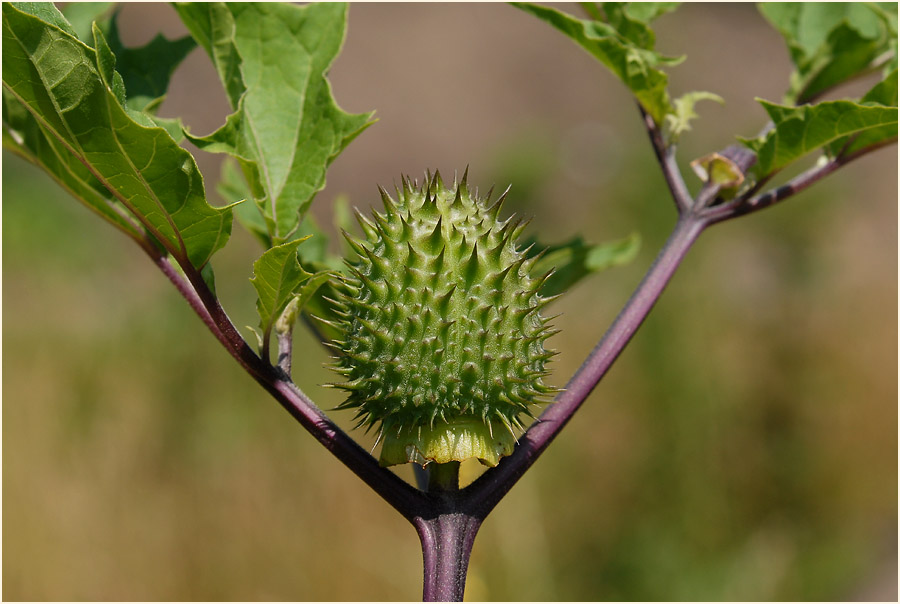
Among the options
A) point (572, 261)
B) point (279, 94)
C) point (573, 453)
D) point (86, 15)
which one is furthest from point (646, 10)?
point (573, 453)

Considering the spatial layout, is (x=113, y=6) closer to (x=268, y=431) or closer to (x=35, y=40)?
(x=35, y=40)

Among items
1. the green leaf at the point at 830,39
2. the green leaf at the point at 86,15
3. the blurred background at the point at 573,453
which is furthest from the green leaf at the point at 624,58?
the blurred background at the point at 573,453

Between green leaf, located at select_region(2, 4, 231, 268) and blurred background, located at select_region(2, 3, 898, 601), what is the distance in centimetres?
326

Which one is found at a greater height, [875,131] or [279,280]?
[875,131]

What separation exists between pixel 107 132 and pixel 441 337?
1.69ft

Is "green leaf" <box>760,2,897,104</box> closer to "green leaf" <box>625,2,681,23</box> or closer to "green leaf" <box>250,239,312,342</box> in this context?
"green leaf" <box>625,2,681,23</box>

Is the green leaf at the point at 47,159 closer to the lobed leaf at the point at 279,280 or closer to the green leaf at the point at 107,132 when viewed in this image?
the green leaf at the point at 107,132

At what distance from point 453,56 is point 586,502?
9493 millimetres

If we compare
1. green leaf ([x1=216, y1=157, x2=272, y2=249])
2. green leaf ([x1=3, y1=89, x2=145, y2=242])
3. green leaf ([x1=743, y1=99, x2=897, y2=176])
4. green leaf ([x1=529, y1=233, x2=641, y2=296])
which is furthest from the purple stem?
green leaf ([x1=216, y1=157, x2=272, y2=249])

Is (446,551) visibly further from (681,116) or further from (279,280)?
(681,116)

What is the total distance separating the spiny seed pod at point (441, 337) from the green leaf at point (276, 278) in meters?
0.09

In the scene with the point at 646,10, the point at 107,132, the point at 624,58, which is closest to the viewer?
the point at 107,132

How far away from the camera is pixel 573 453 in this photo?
5688 mm

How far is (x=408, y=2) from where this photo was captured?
1398 cm
